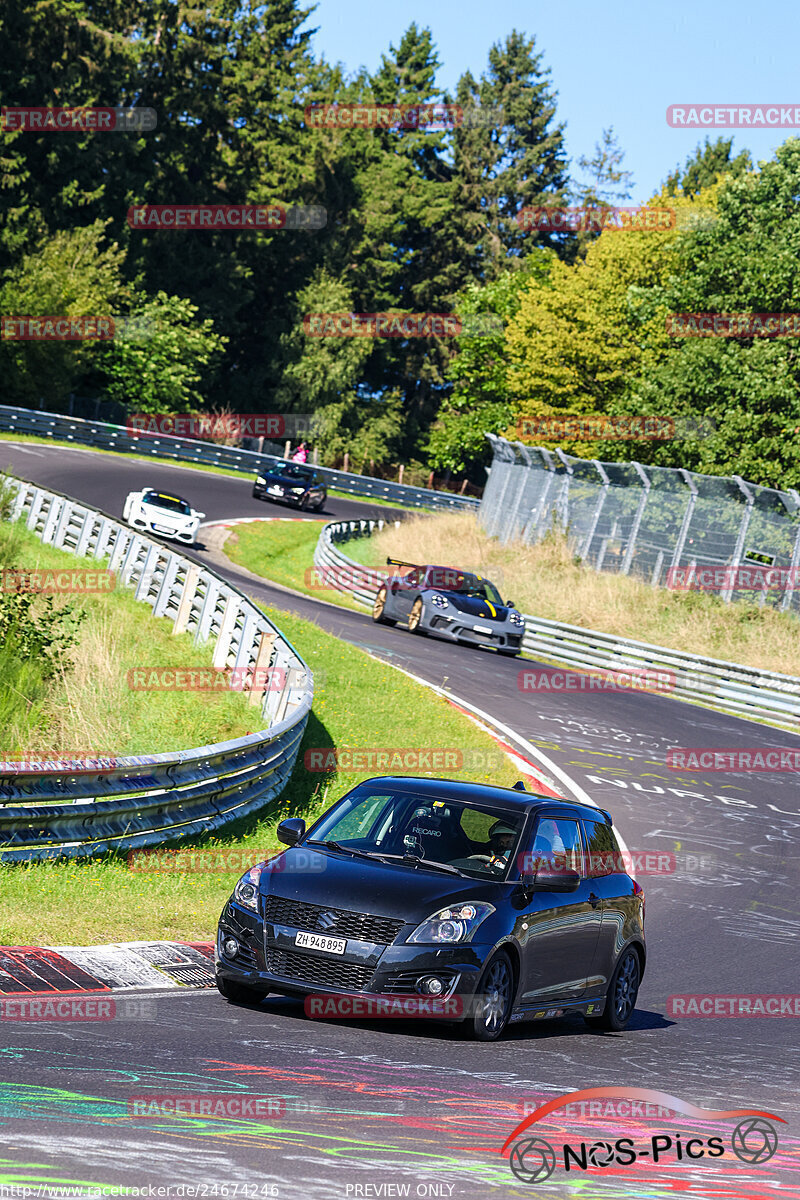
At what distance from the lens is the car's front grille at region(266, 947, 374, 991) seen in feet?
25.5

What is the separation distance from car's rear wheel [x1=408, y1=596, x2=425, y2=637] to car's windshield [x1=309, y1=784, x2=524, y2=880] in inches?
836

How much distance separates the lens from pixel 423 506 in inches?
2694

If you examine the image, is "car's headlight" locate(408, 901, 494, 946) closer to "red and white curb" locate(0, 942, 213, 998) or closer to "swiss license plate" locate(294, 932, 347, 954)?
"swiss license plate" locate(294, 932, 347, 954)

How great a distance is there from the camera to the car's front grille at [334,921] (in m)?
7.82

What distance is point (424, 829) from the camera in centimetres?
897

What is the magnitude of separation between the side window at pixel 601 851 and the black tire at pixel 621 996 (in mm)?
545

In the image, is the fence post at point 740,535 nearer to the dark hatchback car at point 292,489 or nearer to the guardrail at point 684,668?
the guardrail at point 684,668

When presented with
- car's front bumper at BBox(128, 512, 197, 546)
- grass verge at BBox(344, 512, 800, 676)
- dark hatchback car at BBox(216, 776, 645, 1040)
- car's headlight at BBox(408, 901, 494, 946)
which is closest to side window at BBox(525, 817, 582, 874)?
dark hatchback car at BBox(216, 776, 645, 1040)

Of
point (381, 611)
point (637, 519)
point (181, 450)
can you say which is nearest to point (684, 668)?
point (381, 611)

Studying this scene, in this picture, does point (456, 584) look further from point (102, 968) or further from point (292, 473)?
point (292, 473)

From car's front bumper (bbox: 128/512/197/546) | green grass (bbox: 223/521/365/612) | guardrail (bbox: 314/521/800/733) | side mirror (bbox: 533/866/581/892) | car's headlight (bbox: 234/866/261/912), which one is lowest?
green grass (bbox: 223/521/365/612)

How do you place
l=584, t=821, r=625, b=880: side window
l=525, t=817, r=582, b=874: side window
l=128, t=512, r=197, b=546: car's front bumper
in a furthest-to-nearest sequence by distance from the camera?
1. l=128, t=512, r=197, b=546: car's front bumper
2. l=584, t=821, r=625, b=880: side window
3. l=525, t=817, r=582, b=874: side window

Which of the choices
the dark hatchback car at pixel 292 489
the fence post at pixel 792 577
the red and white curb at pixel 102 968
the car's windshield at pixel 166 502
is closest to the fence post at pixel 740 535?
the fence post at pixel 792 577

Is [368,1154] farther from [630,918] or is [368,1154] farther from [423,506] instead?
[423,506]
